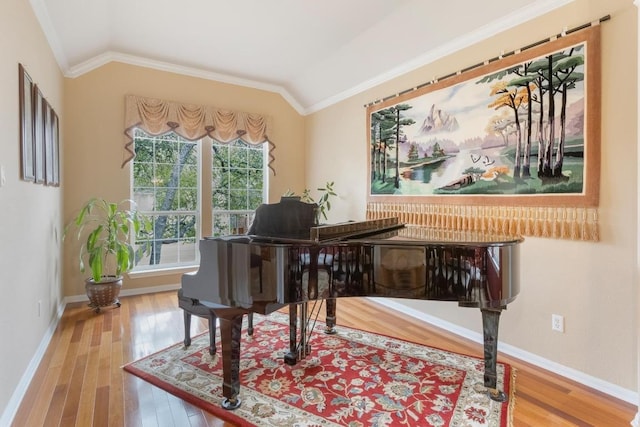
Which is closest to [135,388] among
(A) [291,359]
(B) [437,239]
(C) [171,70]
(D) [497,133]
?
(A) [291,359]

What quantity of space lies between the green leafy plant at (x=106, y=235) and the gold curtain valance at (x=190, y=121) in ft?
2.13

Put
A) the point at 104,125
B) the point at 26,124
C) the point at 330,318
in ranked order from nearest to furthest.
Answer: the point at 26,124
the point at 330,318
the point at 104,125

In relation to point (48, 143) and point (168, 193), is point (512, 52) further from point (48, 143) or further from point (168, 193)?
point (168, 193)

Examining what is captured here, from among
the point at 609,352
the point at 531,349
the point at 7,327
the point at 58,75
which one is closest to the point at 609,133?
the point at 609,352

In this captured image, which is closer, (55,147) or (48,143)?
(48,143)

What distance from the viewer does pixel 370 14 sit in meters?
3.26

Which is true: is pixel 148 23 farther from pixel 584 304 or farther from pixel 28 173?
pixel 584 304

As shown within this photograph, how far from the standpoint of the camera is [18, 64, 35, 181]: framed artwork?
7.38 ft

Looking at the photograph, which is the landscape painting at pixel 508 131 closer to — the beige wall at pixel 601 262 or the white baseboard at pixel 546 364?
the beige wall at pixel 601 262

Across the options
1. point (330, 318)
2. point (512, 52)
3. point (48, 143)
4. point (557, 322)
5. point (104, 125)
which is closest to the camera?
point (557, 322)

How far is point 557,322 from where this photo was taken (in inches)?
98.0

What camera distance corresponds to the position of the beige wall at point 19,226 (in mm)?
1934

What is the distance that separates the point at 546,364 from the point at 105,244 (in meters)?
4.38

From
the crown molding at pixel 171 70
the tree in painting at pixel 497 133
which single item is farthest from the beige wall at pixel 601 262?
the crown molding at pixel 171 70
